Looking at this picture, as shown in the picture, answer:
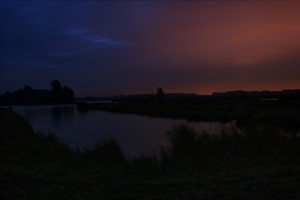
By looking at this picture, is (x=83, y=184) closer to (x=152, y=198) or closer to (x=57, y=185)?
(x=57, y=185)

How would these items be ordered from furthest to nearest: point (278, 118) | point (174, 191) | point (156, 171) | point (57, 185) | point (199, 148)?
1. point (278, 118)
2. point (199, 148)
3. point (156, 171)
4. point (57, 185)
5. point (174, 191)

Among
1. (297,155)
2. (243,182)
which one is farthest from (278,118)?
(243,182)

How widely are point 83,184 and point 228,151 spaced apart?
542cm

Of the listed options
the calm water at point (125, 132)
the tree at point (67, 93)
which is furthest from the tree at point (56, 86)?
the calm water at point (125, 132)

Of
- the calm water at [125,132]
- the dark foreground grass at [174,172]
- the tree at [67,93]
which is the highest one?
the tree at [67,93]

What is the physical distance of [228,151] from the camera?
41.4 ft

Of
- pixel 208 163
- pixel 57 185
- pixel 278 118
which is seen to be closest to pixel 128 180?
pixel 57 185

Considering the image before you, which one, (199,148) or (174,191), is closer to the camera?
(174,191)

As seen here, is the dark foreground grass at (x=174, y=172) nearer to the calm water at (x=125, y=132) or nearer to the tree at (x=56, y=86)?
the calm water at (x=125, y=132)

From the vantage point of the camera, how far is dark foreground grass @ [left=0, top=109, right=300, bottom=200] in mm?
7895

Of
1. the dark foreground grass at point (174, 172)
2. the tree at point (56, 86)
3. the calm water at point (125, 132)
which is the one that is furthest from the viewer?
the tree at point (56, 86)

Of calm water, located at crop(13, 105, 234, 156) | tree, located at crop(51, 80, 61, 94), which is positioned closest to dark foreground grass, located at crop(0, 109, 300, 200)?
calm water, located at crop(13, 105, 234, 156)

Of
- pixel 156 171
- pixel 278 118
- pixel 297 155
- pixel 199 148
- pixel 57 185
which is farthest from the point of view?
pixel 278 118

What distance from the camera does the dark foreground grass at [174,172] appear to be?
7.89m
